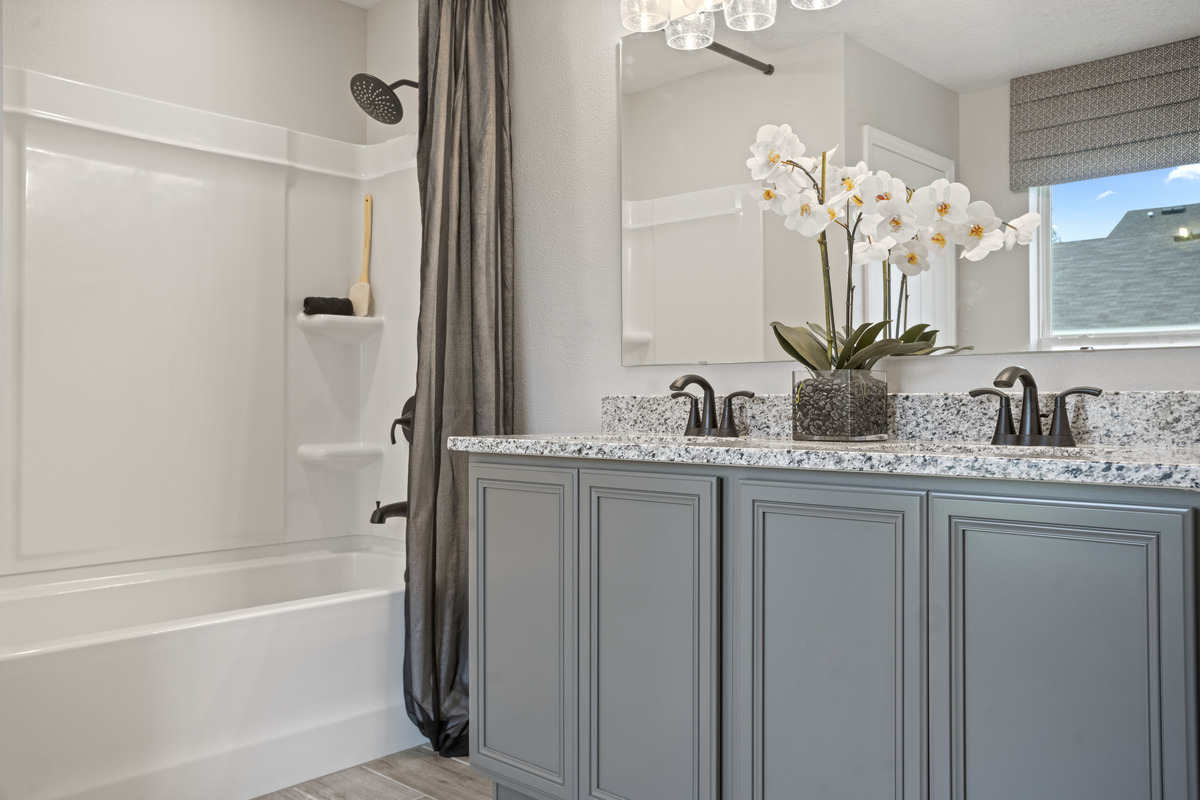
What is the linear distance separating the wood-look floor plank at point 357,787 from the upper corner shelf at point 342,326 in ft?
4.99

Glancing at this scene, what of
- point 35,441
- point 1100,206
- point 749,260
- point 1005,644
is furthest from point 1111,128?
point 35,441

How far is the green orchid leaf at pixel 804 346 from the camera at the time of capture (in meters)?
1.89

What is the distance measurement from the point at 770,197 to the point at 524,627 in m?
1.09

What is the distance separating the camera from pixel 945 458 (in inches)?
51.1

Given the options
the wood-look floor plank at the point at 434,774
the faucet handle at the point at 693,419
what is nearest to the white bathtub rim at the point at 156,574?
the wood-look floor plank at the point at 434,774

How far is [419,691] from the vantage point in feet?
8.15

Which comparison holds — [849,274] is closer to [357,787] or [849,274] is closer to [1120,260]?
[1120,260]

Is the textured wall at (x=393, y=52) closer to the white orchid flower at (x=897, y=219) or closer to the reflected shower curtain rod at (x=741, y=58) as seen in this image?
the reflected shower curtain rod at (x=741, y=58)

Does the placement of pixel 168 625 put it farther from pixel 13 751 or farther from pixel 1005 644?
pixel 1005 644

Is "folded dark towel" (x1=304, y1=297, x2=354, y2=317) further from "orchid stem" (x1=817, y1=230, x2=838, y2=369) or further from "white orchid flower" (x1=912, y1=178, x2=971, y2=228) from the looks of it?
"white orchid flower" (x1=912, y1=178, x2=971, y2=228)

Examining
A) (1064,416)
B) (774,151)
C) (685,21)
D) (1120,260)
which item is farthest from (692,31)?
(1064,416)

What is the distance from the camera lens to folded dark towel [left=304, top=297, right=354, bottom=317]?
313cm

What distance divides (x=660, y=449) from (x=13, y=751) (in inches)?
61.3

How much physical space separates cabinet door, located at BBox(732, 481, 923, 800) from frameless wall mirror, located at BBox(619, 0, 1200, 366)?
0.64 metres
